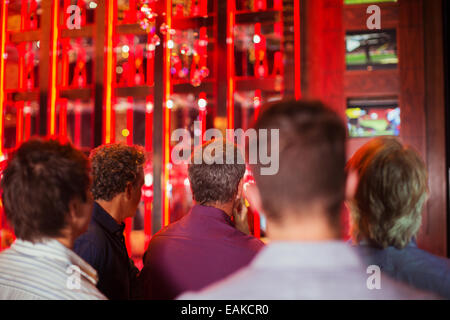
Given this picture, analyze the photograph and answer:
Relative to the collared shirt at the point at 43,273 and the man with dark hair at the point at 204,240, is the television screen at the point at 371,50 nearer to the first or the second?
the man with dark hair at the point at 204,240

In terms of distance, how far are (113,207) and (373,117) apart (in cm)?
265

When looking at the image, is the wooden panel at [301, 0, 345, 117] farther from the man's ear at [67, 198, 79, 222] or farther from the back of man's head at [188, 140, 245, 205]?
the man's ear at [67, 198, 79, 222]

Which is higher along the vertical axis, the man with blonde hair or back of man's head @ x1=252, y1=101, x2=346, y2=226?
back of man's head @ x1=252, y1=101, x2=346, y2=226

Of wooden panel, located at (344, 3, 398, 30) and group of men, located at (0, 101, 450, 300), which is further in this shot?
wooden panel, located at (344, 3, 398, 30)

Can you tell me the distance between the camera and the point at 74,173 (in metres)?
1.21

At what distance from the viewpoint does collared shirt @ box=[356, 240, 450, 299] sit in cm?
121

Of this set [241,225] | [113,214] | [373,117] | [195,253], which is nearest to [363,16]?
[373,117]

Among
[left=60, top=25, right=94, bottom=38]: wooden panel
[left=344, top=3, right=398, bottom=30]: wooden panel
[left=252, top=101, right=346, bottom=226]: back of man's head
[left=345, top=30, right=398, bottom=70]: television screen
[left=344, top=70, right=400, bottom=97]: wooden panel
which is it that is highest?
[left=60, top=25, right=94, bottom=38]: wooden panel

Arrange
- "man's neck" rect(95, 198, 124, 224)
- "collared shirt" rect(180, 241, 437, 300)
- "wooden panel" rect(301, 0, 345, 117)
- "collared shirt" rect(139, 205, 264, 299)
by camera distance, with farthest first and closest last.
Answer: "wooden panel" rect(301, 0, 345, 117) < "man's neck" rect(95, 198, 124, 224) < "collared shirt" rect(139, 205, 264, 299) < "collared shirt" rect(180, 241, 437, 300)

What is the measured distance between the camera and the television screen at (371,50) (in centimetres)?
379

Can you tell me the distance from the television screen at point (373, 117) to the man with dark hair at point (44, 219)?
3066mm

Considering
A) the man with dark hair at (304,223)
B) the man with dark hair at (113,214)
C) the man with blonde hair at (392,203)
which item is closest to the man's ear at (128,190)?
the man with dark hair at (113,214)

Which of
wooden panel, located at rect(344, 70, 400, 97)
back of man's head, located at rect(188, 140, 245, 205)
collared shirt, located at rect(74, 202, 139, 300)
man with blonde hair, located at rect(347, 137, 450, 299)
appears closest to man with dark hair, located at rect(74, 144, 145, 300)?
collared shirt, located at rect(74, 202, 139, 300)
